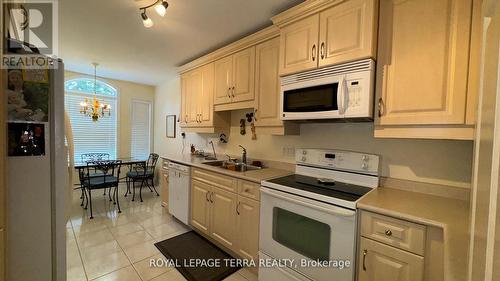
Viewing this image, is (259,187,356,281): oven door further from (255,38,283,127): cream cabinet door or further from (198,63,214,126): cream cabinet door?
(198,63,214,126): cream cabinet door

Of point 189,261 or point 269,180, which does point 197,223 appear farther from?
point 269,180

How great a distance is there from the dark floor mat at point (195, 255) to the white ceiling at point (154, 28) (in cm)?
243

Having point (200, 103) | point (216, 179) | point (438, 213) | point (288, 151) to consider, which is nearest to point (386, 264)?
point (438, 213)

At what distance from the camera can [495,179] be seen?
393 millimetres

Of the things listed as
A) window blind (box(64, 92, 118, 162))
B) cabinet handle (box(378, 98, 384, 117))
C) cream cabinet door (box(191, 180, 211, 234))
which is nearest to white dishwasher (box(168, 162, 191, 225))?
cream cabinet door (box(191, 180, 211, 234))

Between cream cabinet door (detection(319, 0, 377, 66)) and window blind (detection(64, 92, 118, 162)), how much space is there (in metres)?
4.74

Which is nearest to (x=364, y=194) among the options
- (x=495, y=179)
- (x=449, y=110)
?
(x=449, y=110)

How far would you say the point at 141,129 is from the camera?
5.08 m

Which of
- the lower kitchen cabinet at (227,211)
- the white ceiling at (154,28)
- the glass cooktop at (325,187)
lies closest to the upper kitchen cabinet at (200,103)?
the white ceiling at (154,28)

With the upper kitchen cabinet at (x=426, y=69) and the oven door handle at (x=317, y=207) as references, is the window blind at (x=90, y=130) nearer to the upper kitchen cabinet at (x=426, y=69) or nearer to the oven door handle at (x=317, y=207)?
the oven door handle at (x=317, y=207)

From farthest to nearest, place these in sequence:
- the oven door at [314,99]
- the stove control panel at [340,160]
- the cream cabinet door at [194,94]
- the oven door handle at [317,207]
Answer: the cream cabinet door at [194,94]
the stove control panel at [340,160]
the oven door at [314,99]
the oven door handle at [317,207]

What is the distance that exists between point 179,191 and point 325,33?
253cm

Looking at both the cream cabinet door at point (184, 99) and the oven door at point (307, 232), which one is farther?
the cream cabinet door at point (184, 99)

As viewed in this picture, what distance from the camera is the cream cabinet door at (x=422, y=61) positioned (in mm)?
1170
